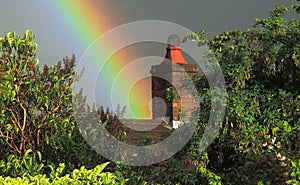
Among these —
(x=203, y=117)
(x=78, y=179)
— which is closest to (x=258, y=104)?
(x=203, y=117)

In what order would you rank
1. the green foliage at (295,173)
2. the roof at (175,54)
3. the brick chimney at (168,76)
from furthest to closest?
the roof at (175,54), the brick chimney at (168,76), the green foliage at (295,173)

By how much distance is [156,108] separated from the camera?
13508 millimetres

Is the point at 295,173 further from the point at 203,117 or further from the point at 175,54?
the point at 175,54

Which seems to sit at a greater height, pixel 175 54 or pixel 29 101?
pixel 175 54

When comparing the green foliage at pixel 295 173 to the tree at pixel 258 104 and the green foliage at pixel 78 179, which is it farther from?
the green foliage at pixel 78 179

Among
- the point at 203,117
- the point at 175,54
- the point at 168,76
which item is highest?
the point at 175,54

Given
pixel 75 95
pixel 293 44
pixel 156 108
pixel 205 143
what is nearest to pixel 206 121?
pixel 205 143

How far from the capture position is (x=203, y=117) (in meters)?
7.11

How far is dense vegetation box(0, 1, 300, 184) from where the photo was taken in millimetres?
6602

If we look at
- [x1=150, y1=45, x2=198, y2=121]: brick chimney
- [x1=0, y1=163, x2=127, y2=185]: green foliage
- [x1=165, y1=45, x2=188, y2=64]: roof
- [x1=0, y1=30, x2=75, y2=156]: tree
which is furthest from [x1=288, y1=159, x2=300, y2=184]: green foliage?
[x1=165, y1=45, x2=188, y2=64]: roof

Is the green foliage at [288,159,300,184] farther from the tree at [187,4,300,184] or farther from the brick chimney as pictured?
the brick chimney

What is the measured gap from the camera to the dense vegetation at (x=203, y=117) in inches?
260

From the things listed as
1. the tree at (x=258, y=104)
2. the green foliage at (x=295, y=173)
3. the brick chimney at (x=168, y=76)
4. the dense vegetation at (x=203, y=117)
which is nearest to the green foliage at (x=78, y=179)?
the dense vegetation at (x=203, y=117)

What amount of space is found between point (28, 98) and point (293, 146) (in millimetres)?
3755
